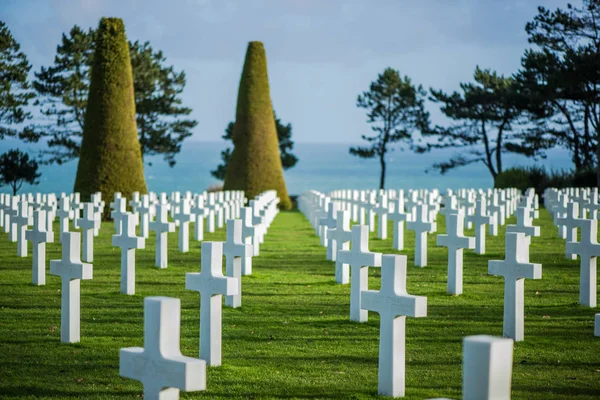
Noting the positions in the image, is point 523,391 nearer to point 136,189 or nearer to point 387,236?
point 387,236

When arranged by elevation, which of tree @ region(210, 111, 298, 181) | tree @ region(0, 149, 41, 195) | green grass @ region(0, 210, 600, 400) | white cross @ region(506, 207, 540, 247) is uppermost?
tree @ region(210, 111, 298, 181)

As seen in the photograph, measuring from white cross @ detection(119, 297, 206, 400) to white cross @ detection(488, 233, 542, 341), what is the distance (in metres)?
3.85

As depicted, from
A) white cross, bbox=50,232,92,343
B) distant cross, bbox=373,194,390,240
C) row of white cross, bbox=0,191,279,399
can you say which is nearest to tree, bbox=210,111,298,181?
distant cross, bbox=373,194,390,240

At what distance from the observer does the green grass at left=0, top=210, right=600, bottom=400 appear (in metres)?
5.30

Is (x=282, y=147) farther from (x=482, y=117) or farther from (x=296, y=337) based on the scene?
(x=296, y=337)

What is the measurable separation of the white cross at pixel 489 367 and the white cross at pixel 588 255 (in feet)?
18.6

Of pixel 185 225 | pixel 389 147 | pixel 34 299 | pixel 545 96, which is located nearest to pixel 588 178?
pixel 545 96

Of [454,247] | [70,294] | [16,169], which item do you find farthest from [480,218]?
[16,169]

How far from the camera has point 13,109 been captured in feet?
113

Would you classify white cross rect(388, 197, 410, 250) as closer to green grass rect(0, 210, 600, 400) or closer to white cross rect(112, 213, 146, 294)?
green grass rect(0, 210, 600, 400)

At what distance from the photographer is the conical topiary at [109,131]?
2222cm

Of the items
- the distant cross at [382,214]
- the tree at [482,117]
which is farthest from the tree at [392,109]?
the distant cross at [382,214]

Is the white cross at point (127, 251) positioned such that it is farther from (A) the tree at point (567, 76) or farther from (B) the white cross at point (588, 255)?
(A) the tree at point (567, 76)

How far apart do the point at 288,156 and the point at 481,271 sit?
109 ft
